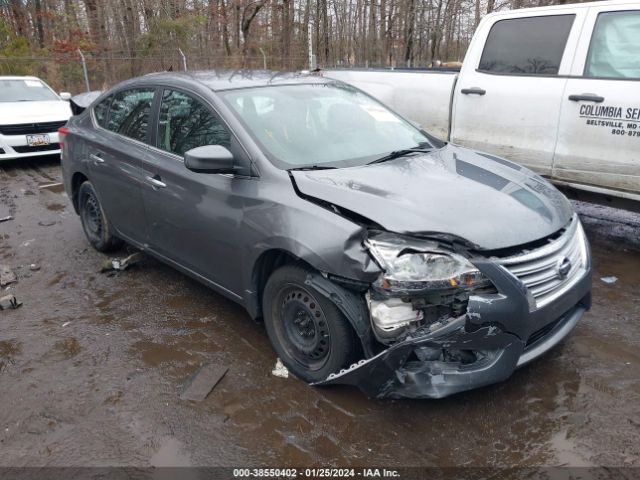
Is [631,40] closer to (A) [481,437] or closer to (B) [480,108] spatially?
(B) [480,108]

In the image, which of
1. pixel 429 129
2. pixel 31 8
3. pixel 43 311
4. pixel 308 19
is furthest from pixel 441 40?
pixel 31 8

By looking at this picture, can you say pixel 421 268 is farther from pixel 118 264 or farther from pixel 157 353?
pixel 118 264

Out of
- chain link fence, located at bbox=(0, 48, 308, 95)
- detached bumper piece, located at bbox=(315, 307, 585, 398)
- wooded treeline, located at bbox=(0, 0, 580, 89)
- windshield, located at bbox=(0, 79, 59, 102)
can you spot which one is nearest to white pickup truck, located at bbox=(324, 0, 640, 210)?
detached bumper piece, located at bbox=(315, 307, 585, 398)

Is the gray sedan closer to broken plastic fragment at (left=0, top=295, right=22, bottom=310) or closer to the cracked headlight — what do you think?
the cracked headlight

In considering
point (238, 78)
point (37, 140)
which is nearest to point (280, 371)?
point (238, 78)

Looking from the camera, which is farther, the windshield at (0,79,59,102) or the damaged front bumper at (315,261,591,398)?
the windshield at (0,79,59,102)

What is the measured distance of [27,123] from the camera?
8844 millimetres

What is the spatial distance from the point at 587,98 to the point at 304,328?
3.35 meters

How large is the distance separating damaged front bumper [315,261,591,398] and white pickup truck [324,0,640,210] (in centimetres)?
246

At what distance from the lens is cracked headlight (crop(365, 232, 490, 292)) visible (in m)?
2.52

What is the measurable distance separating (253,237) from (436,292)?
1.17 meters

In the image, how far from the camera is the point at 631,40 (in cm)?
447

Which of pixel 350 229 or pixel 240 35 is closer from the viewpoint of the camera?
pixel 350 229

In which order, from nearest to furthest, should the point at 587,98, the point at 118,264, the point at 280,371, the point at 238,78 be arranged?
1. the point at 280,371
2. the point at 238,78
3. the point at 587,98
4. the point at 118,264
